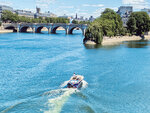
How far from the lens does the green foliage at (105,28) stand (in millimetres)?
75000

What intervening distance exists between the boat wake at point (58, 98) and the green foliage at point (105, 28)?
4622 centimetres

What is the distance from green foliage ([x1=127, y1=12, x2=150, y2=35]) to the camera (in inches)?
4092

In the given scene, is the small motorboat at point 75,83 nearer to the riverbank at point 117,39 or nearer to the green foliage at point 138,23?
the riverbank at point 117,39

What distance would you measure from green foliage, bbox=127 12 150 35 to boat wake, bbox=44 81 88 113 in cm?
7990

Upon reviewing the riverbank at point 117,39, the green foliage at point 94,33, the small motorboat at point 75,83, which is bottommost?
the small motorboat at point 75,83

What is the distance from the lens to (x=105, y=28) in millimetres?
83125

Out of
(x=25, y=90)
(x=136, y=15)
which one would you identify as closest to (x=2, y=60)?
(x=25, y=90)

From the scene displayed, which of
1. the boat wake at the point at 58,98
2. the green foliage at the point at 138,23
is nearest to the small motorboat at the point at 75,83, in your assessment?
the boat wake at the point at 58,98

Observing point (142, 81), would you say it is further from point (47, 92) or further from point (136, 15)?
point (136, 15)

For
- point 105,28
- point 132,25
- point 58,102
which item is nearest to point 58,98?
point 58,102

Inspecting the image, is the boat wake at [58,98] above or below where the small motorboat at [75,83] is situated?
below

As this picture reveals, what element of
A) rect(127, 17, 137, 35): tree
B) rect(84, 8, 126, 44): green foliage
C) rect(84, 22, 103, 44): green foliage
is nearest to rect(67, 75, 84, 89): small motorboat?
rect(84, 22, 103, 44): green foliage

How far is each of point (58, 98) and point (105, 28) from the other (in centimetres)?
6105

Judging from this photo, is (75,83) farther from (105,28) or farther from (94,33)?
(105,28)
